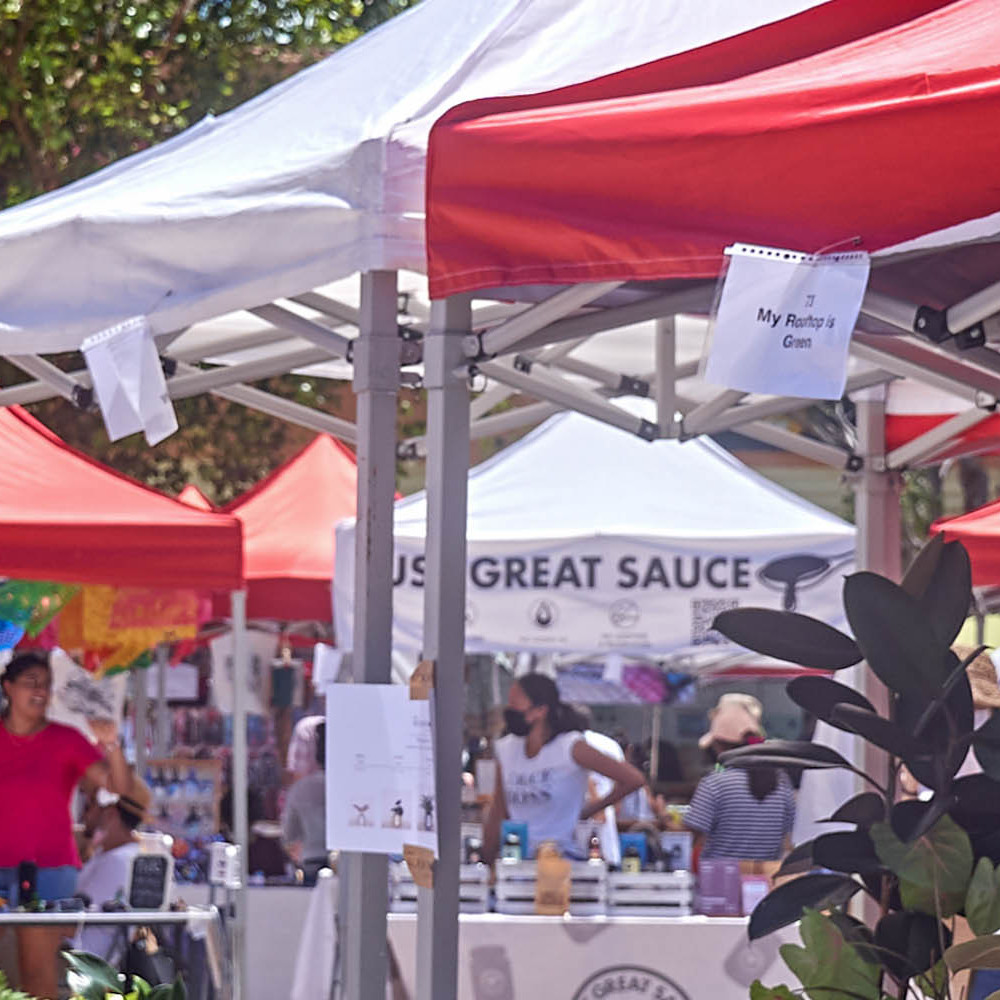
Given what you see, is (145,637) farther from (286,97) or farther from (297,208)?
(297,208)

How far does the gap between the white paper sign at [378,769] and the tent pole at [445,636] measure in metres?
0.06

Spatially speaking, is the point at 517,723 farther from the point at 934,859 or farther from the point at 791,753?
the point at 934,859

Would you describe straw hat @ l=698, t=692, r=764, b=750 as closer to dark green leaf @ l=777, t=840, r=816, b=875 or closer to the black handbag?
the black handbag

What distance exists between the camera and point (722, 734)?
35.5 ft

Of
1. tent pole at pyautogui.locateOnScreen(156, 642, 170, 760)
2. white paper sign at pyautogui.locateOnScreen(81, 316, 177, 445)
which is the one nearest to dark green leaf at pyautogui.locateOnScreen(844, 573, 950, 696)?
white paper sign at pyautogui.locateOnScreen(81, 316, 177, 445)

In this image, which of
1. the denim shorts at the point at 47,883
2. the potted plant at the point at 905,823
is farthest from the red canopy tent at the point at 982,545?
the denim shorts at the point at 47,883

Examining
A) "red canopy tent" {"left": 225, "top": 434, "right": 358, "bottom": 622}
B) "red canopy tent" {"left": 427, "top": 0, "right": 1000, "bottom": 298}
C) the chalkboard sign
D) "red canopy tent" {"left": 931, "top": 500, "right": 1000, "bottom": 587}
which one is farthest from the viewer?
"red canopy tent" {"left": 225, "top": 434, "right": 358, "bottom": 622}

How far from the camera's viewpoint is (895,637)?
3.35 metres

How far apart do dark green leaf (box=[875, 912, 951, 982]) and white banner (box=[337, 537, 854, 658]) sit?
21.5 feet

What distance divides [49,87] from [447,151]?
12.7 metres

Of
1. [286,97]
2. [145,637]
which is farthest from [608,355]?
[145,637]

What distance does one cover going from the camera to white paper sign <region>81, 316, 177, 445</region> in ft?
14.9

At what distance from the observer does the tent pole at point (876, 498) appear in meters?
7.32

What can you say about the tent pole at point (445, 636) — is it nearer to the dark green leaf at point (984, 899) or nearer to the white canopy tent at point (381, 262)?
the white canopy tent at point (381, 262)
